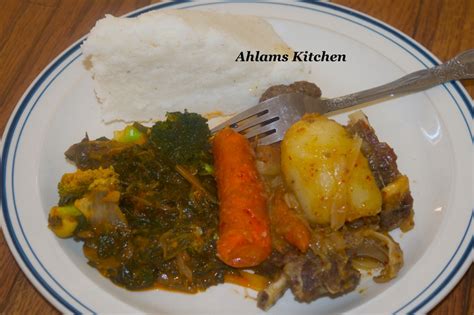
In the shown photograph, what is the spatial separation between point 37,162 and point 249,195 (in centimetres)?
115

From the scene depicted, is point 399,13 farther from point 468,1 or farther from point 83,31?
point 83,31

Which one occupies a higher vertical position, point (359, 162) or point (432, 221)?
point (359, 162)

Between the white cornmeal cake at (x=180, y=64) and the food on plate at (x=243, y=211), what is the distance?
53 cm

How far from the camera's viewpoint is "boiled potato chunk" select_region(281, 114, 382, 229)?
7.84ft

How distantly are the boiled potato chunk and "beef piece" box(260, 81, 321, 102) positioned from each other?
0.60 m

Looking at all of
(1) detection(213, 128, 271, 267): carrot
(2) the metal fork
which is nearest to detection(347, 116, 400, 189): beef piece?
(2) the metal fork

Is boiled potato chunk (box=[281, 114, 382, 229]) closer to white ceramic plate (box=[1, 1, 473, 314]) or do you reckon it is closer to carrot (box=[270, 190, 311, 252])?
carrot (box=[270, 190, 311, 252])

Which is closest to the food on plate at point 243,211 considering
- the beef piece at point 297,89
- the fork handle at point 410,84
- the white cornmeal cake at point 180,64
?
the fork handle at point 410,84

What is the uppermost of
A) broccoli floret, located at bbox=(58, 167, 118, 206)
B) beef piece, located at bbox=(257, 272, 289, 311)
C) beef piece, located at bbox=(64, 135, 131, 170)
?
beef piece, located at bbox=(64, 135, 131, 170)

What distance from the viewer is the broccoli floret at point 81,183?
2531 millimetres

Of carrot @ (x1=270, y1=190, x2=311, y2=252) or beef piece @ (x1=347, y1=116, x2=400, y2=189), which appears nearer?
carrot @ (x1=270, y1=190, x2=311, y2=252)

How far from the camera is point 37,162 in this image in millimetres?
2818

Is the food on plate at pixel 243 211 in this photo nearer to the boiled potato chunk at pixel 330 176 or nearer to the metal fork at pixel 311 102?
the boiled potato chunk at pixel 330 176

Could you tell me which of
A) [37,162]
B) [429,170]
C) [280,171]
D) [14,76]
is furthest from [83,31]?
[429,170]
